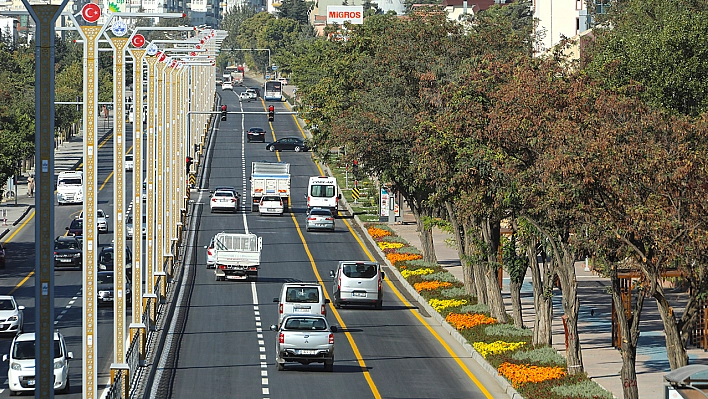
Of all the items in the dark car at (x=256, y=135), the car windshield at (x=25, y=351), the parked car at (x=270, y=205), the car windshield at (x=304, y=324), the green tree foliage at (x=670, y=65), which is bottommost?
the car windshield at (x=25, y=351)

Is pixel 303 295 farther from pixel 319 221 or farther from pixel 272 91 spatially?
pixel 272 91

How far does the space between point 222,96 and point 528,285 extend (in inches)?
5377

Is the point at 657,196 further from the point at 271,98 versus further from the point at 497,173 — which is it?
the point at 271,98

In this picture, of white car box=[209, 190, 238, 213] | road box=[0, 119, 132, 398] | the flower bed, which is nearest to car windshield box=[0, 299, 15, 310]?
road box=[0, 119, 132, 398]

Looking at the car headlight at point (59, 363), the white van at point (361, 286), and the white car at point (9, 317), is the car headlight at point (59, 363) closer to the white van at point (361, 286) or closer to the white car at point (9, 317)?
the white car at point (9, 317)

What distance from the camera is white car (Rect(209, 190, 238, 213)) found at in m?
81.4

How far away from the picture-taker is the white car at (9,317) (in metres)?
40.8

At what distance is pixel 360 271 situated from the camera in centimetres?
4881

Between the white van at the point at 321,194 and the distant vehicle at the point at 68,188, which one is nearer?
the white van at the point at 321,194

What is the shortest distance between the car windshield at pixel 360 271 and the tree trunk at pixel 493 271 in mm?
6261

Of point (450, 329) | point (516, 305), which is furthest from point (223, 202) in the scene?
point (516, 305)

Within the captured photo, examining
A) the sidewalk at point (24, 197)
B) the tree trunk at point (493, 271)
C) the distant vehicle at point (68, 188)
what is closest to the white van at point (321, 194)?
the distant vehicle at point (68, 188)

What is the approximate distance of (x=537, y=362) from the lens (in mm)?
33969

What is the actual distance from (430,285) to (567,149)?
2752 centimetres
